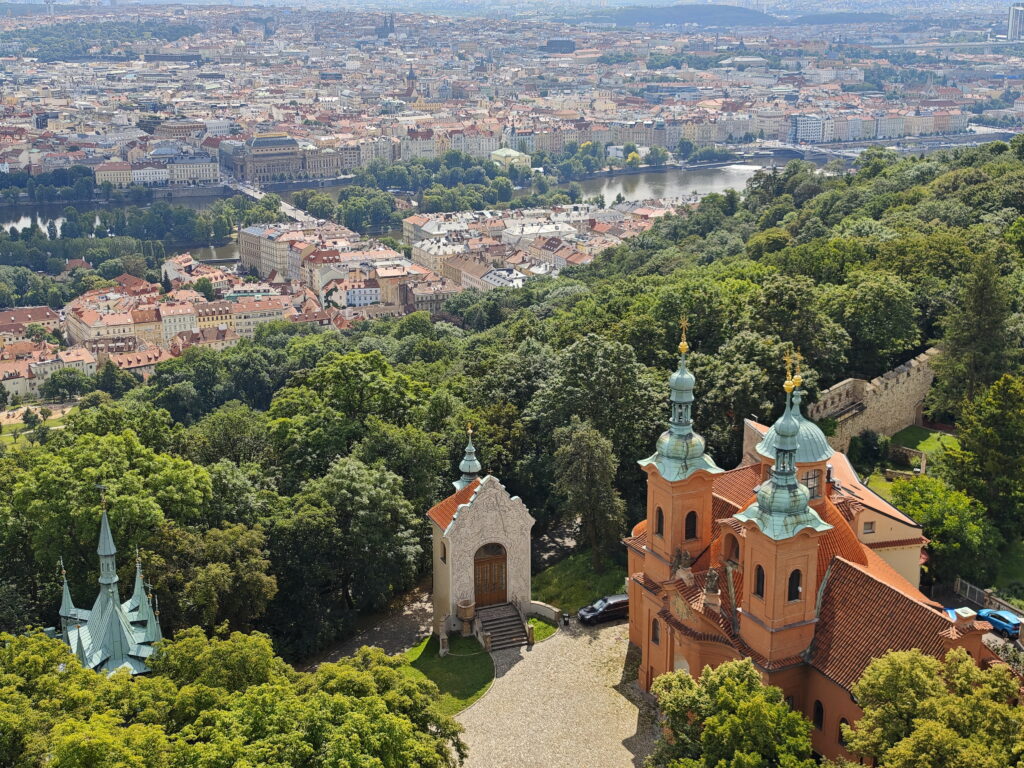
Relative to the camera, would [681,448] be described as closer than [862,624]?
No

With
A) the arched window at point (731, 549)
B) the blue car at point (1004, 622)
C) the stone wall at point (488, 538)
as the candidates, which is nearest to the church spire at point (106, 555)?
the stone wall at point (488, 538)

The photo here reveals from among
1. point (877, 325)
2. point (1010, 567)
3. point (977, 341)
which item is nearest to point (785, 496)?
point (1010, 567)

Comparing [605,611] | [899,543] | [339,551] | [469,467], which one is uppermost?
[469,467]

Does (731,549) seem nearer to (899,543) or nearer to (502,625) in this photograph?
(899,543)

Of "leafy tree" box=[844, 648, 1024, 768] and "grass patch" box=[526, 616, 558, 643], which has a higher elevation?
"leafy tree" box=[844, 648, 1024, 768]

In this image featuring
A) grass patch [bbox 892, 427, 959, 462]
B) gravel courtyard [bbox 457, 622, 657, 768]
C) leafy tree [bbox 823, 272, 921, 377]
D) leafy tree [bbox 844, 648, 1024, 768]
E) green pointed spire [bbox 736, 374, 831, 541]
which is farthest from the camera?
leafy tree [bbox 823, 272, 921, 377]

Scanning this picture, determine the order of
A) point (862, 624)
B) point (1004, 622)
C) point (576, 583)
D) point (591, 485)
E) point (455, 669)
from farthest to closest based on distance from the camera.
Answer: point (576, 583) < point (591, 485) < point (455, 669) < point (1004, 622) < point (862, 624)

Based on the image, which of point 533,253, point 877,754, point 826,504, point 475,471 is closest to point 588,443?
point 475,471

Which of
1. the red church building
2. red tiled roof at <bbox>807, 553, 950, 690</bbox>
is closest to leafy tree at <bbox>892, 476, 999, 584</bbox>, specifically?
the red church building

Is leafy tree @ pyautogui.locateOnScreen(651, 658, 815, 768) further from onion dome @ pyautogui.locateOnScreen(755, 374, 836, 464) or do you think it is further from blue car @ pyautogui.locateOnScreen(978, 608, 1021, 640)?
blue car @ pyautogui.locateOnScreen(978, 608, 1021, 640)
